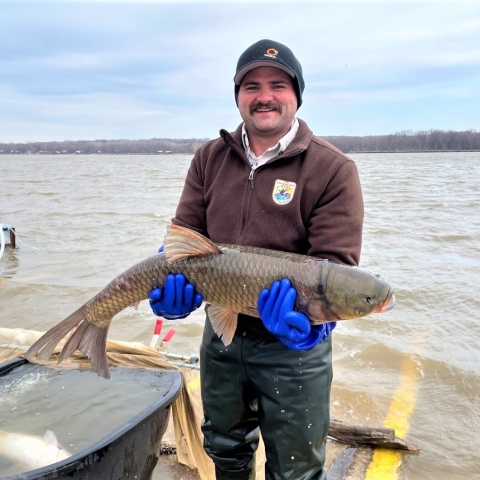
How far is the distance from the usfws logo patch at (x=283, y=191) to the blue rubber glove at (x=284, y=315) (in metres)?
0.48

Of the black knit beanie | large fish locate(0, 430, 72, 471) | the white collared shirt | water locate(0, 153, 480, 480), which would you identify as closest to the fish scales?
the white collared shirt

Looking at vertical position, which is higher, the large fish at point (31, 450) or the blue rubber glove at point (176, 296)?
the blue rubber glove at point (176, 296)

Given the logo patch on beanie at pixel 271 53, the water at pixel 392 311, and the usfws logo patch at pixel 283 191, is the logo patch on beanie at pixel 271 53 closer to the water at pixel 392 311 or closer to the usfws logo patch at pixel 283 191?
the usfws logo patch at pixel 283 191

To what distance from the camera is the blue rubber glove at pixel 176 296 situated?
2.54 metres

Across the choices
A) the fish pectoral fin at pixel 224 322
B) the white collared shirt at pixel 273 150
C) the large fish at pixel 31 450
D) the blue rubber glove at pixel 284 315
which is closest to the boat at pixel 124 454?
the large fish at pixel 31 450

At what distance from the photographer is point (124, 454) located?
235 cm

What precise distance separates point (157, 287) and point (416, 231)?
12.4 meters

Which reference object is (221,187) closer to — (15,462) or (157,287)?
(157,287)

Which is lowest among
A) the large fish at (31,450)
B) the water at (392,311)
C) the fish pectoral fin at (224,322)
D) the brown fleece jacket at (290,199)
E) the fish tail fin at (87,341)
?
the water at (392,311)

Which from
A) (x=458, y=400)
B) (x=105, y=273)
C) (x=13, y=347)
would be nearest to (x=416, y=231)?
(x=105, y=273)

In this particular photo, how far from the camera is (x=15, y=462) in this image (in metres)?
2.46

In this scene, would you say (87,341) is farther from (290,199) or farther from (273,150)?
(273,150)

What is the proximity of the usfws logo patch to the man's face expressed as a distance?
0.30 meters

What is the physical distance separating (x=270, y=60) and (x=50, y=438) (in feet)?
7.52
